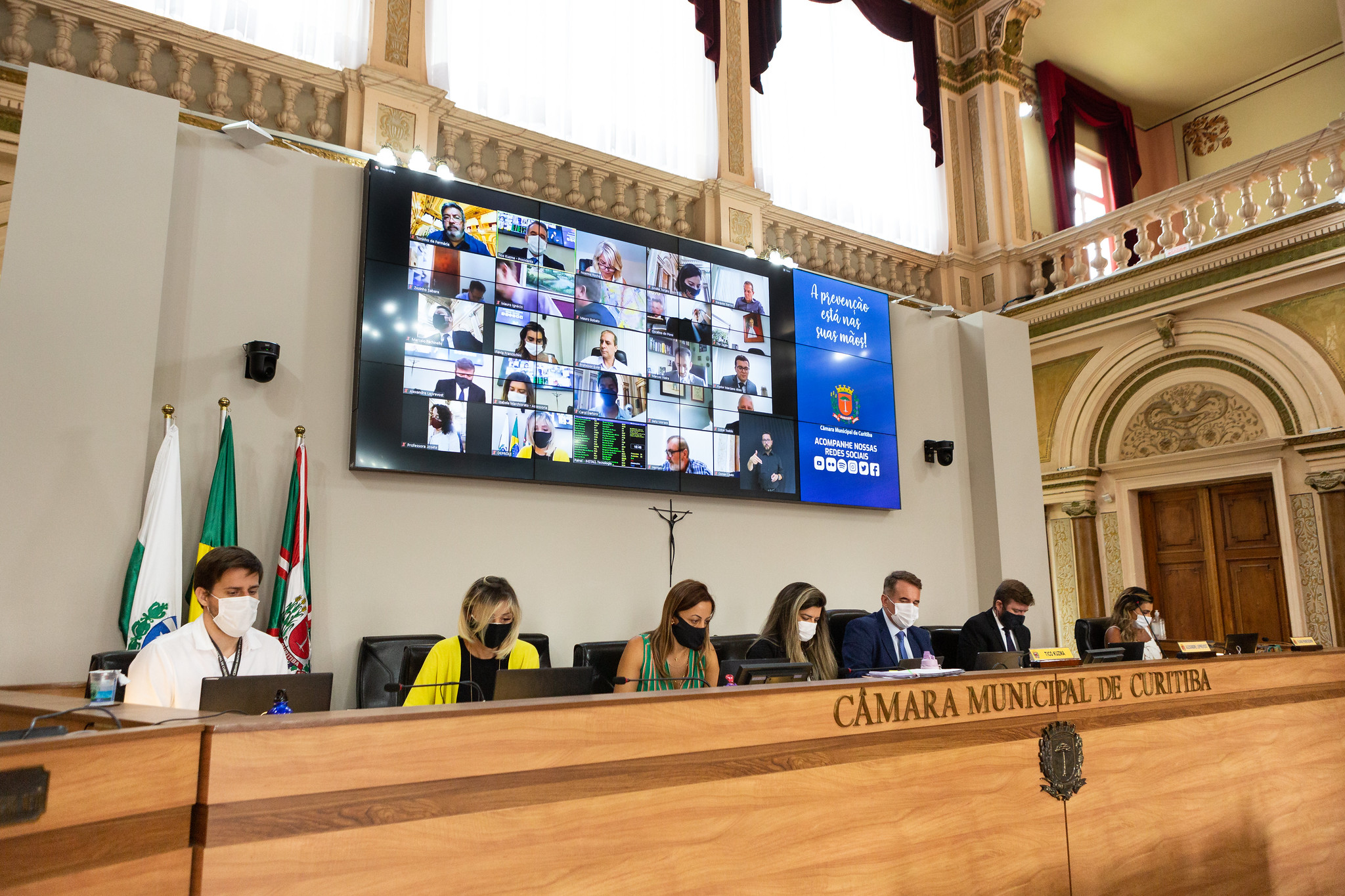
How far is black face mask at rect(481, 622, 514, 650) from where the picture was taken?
10.8 ft

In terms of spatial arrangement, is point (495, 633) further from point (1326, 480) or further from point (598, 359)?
point (1326, 480)

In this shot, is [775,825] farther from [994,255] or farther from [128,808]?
[994,255]

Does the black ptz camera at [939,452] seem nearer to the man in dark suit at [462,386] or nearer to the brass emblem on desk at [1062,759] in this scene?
the man in dark suit at [462,386]

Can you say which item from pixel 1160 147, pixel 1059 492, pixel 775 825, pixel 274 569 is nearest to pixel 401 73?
pixel 274 569

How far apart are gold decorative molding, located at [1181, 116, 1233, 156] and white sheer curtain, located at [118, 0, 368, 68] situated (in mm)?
9840

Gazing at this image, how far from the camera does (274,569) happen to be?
4.04 meters

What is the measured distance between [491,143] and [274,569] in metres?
3.58

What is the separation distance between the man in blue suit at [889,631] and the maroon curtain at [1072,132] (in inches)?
289

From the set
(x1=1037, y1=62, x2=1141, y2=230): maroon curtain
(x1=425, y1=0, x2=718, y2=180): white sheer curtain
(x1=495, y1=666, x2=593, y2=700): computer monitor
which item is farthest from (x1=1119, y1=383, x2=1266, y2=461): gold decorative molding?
(x1=495, y1=666, x2=593, y2=700): computer monitor

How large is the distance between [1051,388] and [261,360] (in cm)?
756

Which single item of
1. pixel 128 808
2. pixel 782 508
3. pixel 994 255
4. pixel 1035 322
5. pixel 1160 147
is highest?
pixel 1160 147

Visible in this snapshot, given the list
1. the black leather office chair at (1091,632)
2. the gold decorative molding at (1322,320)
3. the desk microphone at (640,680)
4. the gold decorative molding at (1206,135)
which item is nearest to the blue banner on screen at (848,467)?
the black leather office chair at (1091,632)

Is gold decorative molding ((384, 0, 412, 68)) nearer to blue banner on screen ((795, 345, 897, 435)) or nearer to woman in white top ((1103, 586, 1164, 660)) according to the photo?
blue banner on screen ((795, 345, 897, 435))

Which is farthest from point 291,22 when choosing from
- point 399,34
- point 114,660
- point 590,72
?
point 114,660
